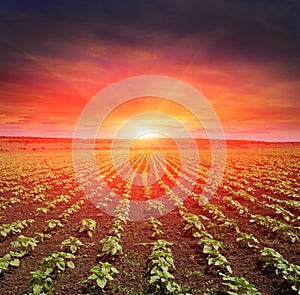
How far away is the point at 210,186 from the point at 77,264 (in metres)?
13.3

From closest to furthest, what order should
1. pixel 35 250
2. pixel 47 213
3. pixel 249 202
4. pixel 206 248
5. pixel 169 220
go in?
pixel 206 248 < pixel 35 250 < pixel 169 220 < pixel 47 213 < pixel 249 202

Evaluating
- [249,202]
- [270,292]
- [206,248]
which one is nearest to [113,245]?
[206,248]

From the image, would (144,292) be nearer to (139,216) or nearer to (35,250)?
(35,250)

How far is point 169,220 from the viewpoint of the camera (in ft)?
38.7

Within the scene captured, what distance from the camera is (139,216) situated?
12.4 meters

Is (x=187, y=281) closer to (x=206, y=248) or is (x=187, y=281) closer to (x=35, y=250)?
(x=206, y=248)

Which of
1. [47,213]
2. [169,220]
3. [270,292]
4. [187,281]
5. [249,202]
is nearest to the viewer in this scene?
[270,292]

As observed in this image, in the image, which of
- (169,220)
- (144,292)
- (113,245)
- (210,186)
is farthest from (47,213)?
(210,186)

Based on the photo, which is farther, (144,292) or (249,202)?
(249,202)

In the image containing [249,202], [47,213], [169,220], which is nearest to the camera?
[169,220]

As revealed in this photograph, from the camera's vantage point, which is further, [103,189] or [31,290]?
[103,189]

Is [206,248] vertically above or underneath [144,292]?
above

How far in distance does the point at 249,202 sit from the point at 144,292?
10.1 metres

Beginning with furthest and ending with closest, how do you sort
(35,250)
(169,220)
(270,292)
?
(169,220) → (35,250) → (270,292)
